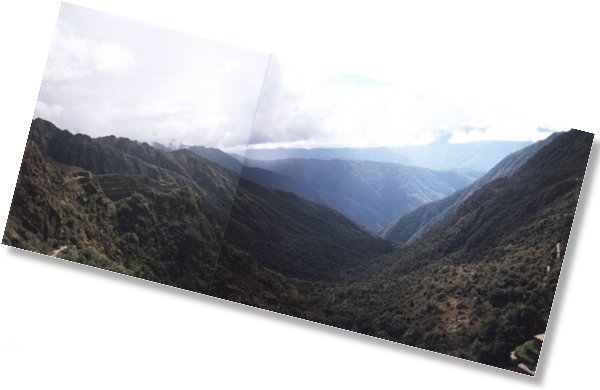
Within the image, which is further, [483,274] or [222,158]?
[222,158]

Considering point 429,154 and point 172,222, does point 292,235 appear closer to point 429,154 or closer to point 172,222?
point 172,222

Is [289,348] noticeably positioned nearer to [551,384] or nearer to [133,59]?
[551,384]

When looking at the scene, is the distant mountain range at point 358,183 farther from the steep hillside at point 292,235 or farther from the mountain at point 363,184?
the steep hillside at point 292,235

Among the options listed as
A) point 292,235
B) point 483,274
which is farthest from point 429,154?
point 292,235

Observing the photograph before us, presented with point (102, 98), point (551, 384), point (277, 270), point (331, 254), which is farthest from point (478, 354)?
point (102, 98)

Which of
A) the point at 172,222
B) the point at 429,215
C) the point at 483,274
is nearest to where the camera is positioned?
the point at 483,274

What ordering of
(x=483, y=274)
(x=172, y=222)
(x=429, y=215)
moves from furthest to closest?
(x=172, y=222)
(x=429, y=215)
(x=483, y=274)

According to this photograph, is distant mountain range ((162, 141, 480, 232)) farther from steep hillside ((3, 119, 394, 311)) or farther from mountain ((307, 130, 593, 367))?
mountain ((307, 130, 593, 367))
